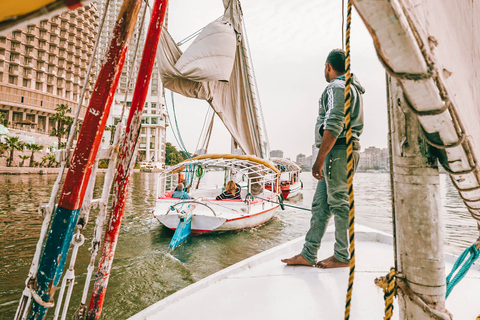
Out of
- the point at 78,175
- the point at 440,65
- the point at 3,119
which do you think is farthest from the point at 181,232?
the point at 3,119

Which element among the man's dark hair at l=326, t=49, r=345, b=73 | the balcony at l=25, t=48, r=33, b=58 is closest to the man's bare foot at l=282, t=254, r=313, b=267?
the man's dark hair at l=326, t=49, r=345, b=73

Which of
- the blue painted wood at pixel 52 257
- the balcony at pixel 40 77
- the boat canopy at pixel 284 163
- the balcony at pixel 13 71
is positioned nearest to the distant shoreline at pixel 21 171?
the boat canopy at pixel 284 163

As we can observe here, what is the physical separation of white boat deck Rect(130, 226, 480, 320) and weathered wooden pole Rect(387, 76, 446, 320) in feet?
3.01

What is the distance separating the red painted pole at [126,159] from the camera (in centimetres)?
178

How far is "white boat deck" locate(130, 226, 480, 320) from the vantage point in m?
1.96

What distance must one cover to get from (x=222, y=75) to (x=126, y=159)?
8.10 meters

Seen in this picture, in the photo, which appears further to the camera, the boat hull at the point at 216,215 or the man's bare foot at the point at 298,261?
the boat hull at the point at 216,215

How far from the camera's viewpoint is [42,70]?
51.8m

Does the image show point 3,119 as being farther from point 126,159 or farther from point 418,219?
point 418,219

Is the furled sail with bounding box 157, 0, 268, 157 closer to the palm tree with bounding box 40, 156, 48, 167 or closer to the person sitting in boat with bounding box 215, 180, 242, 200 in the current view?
the person sitting in boat with bounding box 215, 180, 242, 200

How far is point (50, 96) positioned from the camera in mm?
51938

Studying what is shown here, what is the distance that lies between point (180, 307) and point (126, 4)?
2.25 meters

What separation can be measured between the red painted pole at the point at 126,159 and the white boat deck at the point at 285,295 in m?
0.37

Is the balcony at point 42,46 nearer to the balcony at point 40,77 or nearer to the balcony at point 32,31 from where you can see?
the balcony at point 32,31
